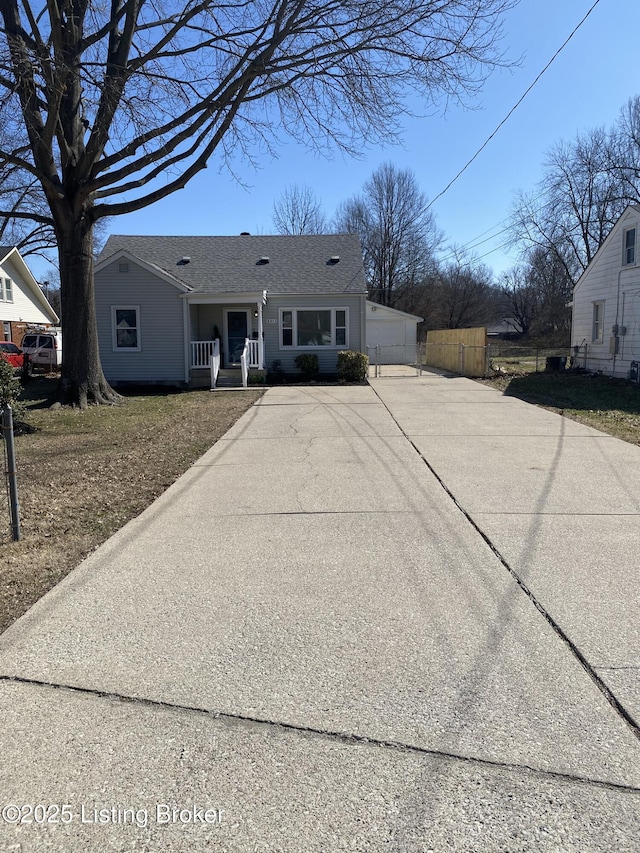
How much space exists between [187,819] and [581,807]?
1.39 meters

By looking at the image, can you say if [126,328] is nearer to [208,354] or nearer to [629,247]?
[208,354]

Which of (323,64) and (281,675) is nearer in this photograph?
(281,675)

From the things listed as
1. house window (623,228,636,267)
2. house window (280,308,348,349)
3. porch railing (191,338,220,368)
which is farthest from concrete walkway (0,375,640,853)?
house window (623,228,636,267)

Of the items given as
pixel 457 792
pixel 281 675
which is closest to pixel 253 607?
pixel 281 675

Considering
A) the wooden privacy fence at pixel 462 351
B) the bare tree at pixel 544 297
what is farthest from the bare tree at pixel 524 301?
the wooden privacy fence at pixel 462 351

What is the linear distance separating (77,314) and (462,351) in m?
14.7

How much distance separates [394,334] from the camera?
35.2 metres

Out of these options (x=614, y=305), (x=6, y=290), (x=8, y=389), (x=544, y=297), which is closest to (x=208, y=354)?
(x=8, y=389)

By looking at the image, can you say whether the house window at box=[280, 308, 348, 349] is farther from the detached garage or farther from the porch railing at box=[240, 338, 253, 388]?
the detached garage

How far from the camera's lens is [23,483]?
22.7 ft

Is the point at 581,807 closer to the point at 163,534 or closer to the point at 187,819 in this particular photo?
the point at 187,819

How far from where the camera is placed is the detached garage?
34969 mm

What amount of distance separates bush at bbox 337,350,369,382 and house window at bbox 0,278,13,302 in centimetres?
2628

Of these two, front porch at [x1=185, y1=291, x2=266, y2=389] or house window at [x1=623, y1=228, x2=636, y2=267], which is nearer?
house window at [x1=623, y1=228, x2=636, y2=267]
